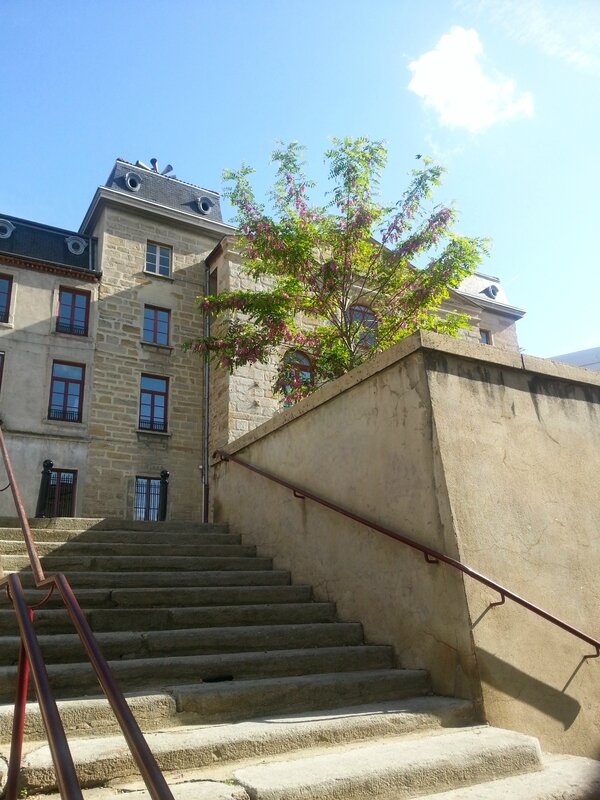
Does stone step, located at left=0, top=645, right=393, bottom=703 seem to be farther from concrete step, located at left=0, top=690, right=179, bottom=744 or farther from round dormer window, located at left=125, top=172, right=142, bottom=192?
round dormer window, located at left=125, top=172, right=142, bottom=192

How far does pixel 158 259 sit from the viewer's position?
1870 centimetres

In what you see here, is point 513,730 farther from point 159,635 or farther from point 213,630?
point 159,635

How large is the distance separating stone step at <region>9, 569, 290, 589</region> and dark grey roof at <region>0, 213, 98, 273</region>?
1427 centimetres

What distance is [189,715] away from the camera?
3.02m

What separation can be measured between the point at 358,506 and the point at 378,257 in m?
4.51

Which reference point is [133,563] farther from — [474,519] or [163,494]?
[163,494]

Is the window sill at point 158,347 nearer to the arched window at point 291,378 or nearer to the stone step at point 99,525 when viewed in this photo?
the arched window at point 291,378

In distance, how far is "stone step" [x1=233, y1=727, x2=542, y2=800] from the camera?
2.36 m

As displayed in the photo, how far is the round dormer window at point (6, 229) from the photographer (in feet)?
55.5

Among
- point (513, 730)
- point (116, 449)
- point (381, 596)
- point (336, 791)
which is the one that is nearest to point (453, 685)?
point (513, 730)

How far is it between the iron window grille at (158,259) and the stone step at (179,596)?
598 inches

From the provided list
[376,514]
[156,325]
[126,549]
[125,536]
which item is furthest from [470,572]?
[156,325]

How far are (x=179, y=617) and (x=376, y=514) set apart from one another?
1.60m

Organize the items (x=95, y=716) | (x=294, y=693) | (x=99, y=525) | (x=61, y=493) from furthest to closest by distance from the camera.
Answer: (x=61, y=493) → (x=99, y=525) → (x=294, y=693) → (x=95, y=716)
